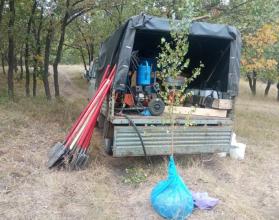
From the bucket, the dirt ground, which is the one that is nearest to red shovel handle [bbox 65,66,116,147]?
the dirt ground

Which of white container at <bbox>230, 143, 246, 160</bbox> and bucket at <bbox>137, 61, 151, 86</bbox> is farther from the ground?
bucket at <bbox>137, 61, 151, 86</bbox>

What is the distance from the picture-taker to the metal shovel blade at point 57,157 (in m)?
6.12

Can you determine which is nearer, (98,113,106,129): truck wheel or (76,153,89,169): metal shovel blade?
(76,153,89,169): metal shovel blade

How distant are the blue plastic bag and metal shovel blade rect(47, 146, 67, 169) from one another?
197 centimetres

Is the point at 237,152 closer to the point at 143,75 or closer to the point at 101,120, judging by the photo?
the point at 143,75

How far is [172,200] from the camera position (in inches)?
185

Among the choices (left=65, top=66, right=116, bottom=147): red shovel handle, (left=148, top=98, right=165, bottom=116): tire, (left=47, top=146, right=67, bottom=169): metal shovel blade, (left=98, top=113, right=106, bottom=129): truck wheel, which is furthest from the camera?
(left=98, top=113, right=106, bottom=129): truck wheel

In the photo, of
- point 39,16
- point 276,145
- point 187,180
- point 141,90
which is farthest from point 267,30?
point 39,16

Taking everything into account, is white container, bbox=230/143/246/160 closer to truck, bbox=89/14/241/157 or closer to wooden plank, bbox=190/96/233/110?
truck, bbox=89/14/241/157

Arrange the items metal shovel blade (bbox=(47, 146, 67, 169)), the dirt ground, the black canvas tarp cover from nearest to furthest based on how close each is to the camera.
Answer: the dirt ground < metal shovel blade (bbox=(47, 146, 67, 169)) < the black canvas tarp cover

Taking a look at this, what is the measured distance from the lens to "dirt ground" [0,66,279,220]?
4887 millimetres

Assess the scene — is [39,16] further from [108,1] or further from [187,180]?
[187,180]

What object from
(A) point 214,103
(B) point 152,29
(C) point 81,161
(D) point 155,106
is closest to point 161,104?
(D) point 155,106

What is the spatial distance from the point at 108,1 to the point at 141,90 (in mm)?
7734
